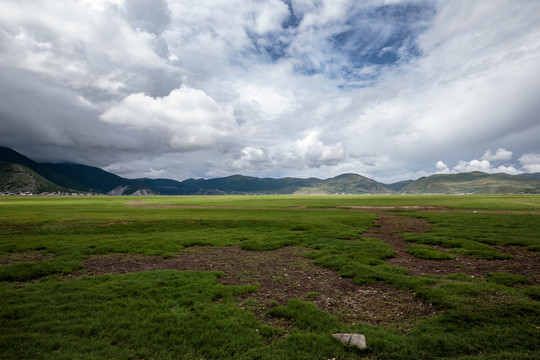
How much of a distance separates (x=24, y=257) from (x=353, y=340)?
3087 centimetres

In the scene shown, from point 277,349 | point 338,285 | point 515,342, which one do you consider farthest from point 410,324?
point 277,349

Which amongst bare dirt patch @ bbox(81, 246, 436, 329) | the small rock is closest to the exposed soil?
bare dirt patch @ bbox(81, 246, 436, 329)

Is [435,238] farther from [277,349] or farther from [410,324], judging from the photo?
[277,349]

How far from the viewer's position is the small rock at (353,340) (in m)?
9.16

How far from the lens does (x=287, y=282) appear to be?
16734 mm

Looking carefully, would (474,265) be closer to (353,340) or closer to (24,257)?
(353,340)

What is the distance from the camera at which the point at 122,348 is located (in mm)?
8945

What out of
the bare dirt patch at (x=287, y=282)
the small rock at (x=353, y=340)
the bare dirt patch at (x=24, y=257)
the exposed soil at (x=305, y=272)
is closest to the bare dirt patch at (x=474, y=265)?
the exposed soil at (x=305, y=272)

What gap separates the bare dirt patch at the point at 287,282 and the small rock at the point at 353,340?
2231 mm

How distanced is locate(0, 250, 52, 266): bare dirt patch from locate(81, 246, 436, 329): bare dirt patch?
16.2 feet

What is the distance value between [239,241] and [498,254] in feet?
92.9

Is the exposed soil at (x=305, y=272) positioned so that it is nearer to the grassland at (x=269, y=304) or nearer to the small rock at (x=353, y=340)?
the grassland at (x=269, y=304)

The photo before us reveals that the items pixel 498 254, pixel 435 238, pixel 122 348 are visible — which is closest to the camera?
pixel 122 348

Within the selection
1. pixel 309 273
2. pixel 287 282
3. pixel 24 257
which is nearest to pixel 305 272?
pixel 309 273
